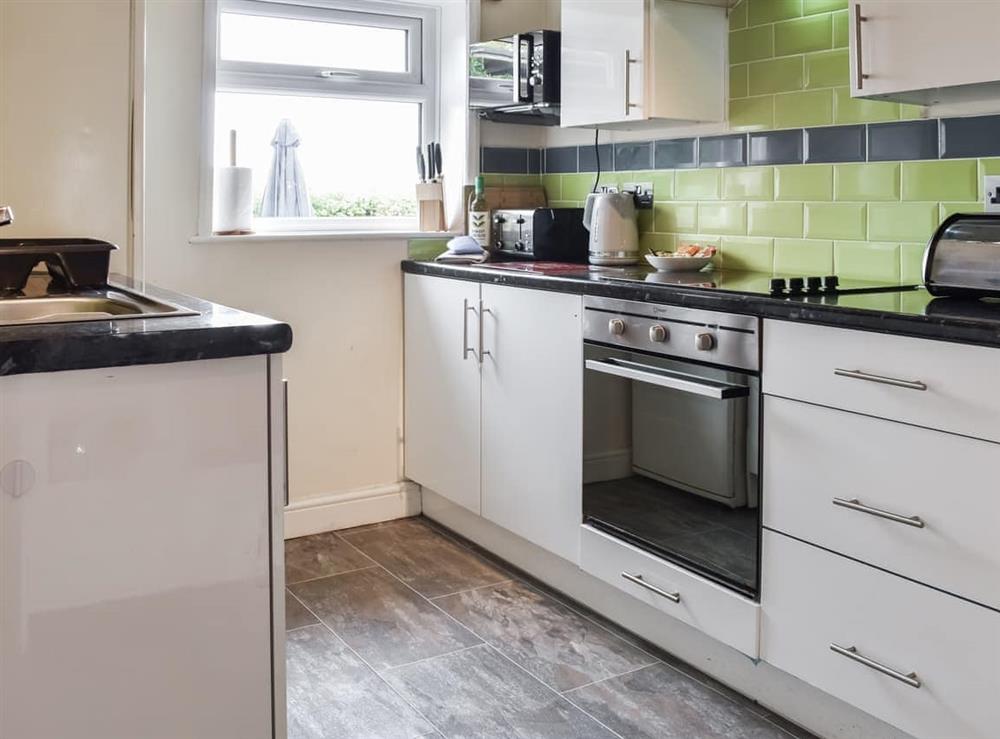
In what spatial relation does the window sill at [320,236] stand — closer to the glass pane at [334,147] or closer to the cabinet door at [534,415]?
the glass pane at [334,147]

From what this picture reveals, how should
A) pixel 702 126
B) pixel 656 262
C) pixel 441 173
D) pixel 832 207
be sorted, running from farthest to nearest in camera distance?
pixel 441 173
pixel 702 126
pixel 656 262
pixel 832 207

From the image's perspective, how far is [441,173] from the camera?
388cm

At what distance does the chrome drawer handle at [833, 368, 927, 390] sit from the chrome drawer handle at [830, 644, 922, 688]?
1.72 feet

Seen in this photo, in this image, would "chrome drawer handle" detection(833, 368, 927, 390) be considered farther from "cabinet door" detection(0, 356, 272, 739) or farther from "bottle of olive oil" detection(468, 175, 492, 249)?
"bottle of olive oil" detection(468, 175, 492, 249)

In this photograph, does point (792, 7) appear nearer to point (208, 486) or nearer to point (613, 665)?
point (613, 665)

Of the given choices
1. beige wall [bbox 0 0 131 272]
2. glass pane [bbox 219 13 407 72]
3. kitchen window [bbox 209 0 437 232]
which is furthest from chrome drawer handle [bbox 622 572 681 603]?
glass pane [bbox 219 13 407 72]

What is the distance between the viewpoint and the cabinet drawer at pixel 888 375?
1.72 metres

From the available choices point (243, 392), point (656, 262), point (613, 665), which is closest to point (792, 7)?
point (656, 262)

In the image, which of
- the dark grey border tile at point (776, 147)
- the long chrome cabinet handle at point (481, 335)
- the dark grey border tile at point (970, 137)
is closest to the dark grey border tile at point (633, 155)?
the dark grey border tile at point (776, 147)

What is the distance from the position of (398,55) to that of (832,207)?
6.12ft

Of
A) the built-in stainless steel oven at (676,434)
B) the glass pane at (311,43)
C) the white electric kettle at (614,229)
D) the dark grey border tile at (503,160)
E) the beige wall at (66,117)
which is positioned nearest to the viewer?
the built-in stainless steel oven at (676,434)

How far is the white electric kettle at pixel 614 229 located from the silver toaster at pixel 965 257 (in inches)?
51.2

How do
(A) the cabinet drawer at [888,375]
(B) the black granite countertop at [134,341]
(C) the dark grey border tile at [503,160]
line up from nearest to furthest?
(B) the black granite countertop at [134,341] → (A) the cabinet drawer at [888,375] → (C) the dark grey border tile at [503,160]

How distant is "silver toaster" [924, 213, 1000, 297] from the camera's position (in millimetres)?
1996
